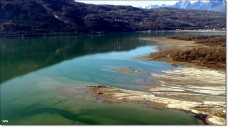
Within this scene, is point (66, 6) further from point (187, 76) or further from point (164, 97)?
point (164, 97)

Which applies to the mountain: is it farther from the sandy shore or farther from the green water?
the sandy shore

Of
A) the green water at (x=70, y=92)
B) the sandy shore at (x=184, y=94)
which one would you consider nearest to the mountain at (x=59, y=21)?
the green water at (x=70, y=92)

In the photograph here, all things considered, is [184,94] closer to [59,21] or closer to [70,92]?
[70,92]

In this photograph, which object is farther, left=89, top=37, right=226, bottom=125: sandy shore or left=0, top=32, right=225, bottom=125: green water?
left=89, top=37, right=226, bottom=125: sandy shore

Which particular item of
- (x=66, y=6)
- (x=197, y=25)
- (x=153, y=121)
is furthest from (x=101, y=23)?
(x=153, y=121)

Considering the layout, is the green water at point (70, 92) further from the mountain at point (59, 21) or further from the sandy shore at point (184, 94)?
the mountain at point (59, 21)

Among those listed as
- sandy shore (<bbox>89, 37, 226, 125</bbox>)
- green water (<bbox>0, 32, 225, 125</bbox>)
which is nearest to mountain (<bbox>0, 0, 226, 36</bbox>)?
green water (<bbox>0, 32, 225, 125</bbox>)

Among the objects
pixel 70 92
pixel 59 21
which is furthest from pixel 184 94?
pixel 59 21

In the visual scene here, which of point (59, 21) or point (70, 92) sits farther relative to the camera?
point (59, 21)

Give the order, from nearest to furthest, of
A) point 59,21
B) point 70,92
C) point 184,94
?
point 184,94
point 70,92
point 59,21

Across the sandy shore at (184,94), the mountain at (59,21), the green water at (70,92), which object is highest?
the mountain at (59,21)
